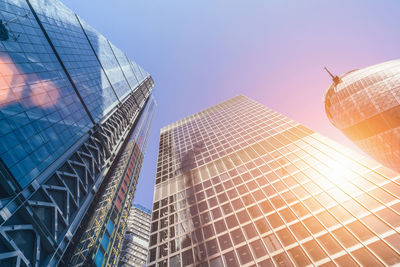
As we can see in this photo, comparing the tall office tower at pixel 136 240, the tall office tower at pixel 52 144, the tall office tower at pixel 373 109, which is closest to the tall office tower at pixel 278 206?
the tall office tower at pixel 52 144

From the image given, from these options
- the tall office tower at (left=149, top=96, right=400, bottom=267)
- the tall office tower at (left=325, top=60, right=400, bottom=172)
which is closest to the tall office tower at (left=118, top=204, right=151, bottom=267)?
the tall office tower at (left=149, top=96, right=400, bottom=267)

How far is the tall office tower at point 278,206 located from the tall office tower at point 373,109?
37.3 m

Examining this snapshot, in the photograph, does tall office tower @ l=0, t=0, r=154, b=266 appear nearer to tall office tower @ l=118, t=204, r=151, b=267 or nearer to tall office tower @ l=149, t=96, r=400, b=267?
tall office tower @ l=149, t=96, r=400, b=267

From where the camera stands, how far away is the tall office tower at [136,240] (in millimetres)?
61906

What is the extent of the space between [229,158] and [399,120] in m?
55.6

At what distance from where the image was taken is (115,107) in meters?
52.9

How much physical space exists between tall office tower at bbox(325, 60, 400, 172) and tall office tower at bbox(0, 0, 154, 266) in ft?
268

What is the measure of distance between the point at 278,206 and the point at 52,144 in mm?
32674

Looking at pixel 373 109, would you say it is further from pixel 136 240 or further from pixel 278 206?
pixel 136 240

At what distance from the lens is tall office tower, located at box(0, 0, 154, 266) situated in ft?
59.2

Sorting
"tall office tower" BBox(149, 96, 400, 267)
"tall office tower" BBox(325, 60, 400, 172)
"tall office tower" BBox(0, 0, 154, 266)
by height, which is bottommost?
"tall office tower" BBox(325, 60, 400, 172)

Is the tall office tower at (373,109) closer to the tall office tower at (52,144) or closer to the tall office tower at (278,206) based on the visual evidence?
the tall office tower at (278,206)

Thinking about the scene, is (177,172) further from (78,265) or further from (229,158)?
(78,265)

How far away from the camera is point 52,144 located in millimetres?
24500
